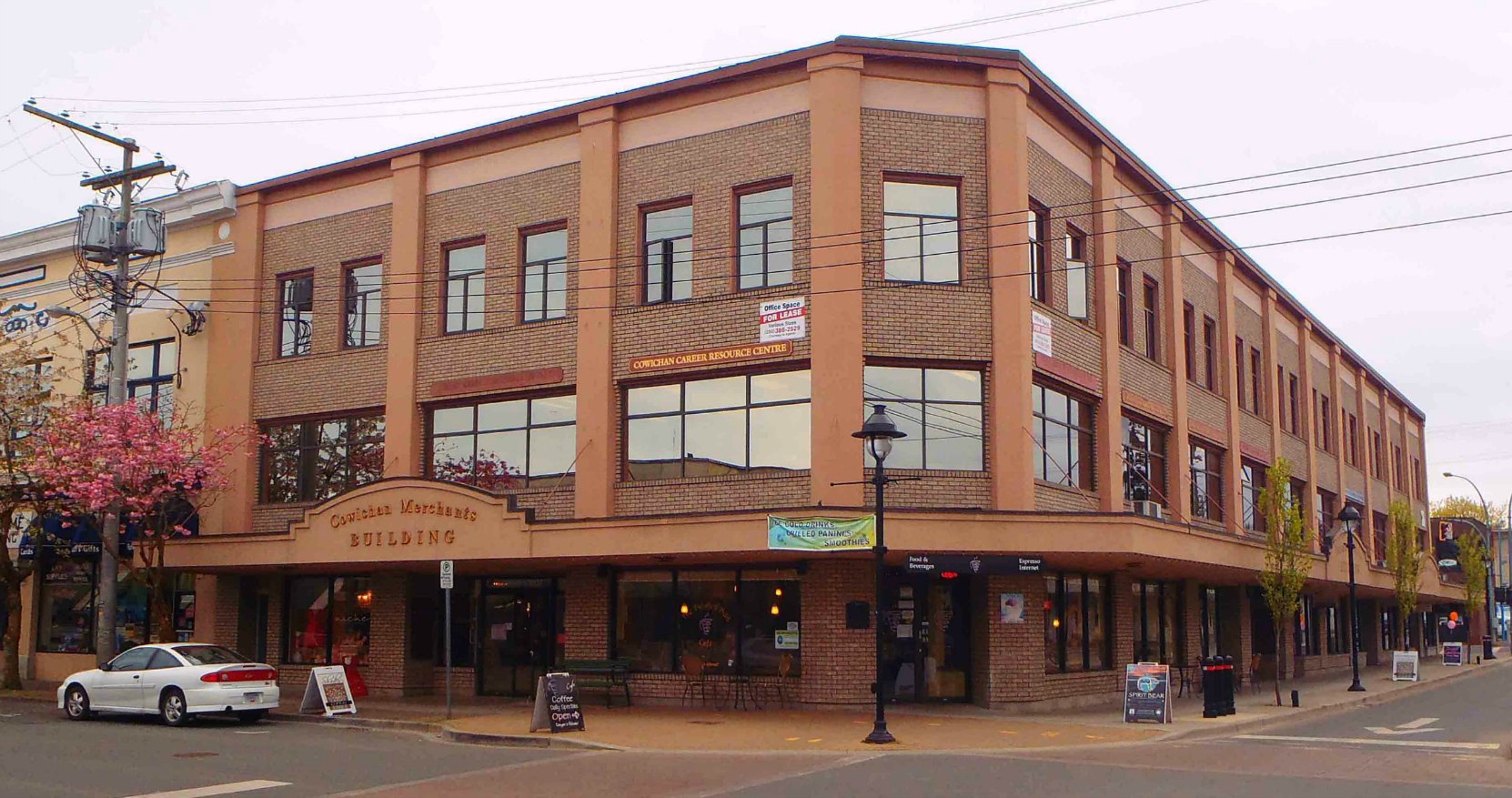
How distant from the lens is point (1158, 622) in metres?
30.7

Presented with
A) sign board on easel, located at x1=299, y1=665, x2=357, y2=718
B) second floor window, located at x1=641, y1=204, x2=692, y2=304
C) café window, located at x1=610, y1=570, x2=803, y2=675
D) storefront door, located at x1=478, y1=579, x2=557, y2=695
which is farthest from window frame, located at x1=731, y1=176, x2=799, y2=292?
sign board on easel, located at x1=299, y1=665, x2=357, y2=718

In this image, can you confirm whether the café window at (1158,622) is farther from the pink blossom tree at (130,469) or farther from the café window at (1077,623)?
the pink blossom tree at (130,469)

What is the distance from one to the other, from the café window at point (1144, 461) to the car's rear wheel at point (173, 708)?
58.9 ft

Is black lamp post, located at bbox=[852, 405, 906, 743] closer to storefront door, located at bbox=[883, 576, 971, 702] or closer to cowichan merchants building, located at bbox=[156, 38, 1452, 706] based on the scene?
cowichan merchants building, located at bbox=[156, 38, 1452, 706]

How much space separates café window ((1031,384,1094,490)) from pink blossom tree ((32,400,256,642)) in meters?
16.9

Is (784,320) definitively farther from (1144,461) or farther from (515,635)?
(1144,461)

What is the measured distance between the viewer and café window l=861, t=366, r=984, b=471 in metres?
24.1

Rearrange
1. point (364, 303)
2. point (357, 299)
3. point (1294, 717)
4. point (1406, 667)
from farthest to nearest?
1. point (1406, 667)
2. point (357, 299)
3. point (364, 303)
4. point (1294, 717)

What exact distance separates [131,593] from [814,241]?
19.1 meters

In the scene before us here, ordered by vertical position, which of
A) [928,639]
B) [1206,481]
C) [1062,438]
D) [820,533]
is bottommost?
[928,639]

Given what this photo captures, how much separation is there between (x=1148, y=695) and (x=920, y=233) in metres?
8.64

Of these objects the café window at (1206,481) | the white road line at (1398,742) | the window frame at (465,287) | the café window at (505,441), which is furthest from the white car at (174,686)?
the café window at (1206,481)

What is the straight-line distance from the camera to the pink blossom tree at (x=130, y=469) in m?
27.5

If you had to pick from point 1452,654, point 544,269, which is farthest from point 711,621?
point 1452,654
